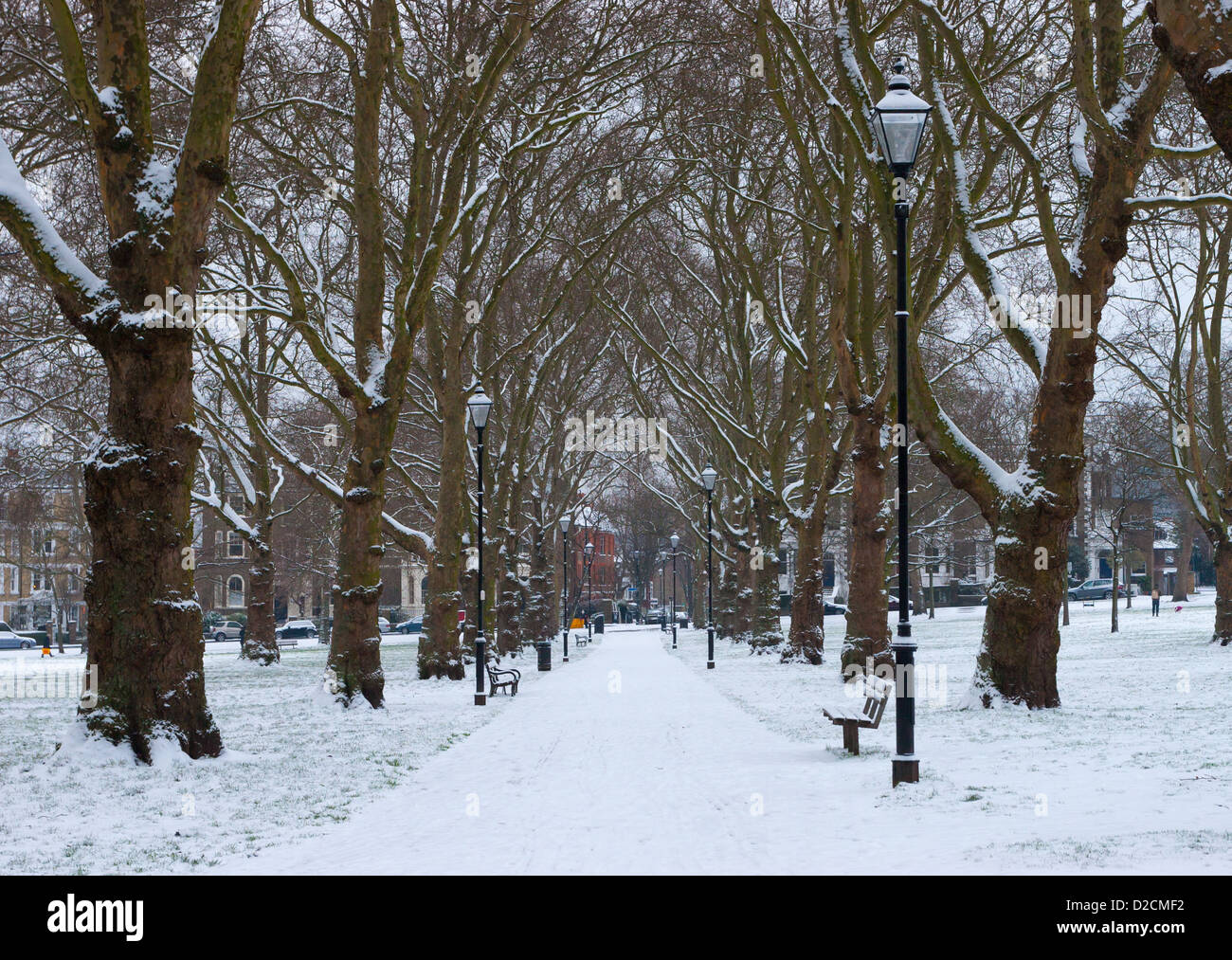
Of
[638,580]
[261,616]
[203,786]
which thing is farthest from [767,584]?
[638,580]

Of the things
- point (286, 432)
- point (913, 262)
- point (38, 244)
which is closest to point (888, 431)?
point (913, 262)

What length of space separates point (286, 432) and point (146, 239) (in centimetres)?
3473

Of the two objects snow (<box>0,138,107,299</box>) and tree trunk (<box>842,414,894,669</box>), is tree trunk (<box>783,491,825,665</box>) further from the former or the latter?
snow (<box>0,138,107,299</box>)

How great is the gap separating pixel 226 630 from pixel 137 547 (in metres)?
63.9

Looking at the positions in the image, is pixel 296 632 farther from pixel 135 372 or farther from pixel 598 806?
pixel 598 806

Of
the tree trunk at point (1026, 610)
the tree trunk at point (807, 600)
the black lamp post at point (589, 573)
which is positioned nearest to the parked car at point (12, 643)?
the black lamp post at point (589, 573)

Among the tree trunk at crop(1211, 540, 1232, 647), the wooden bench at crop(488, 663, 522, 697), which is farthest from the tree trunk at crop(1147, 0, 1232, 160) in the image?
the tree trunk at crop(1211, 540, 1232, 647)

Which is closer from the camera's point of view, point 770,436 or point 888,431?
point 888,431

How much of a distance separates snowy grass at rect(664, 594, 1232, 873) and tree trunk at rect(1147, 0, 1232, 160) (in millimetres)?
3986

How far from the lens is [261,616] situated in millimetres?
34000

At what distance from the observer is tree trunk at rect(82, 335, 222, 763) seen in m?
10.9

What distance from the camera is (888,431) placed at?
22422 millimetres
